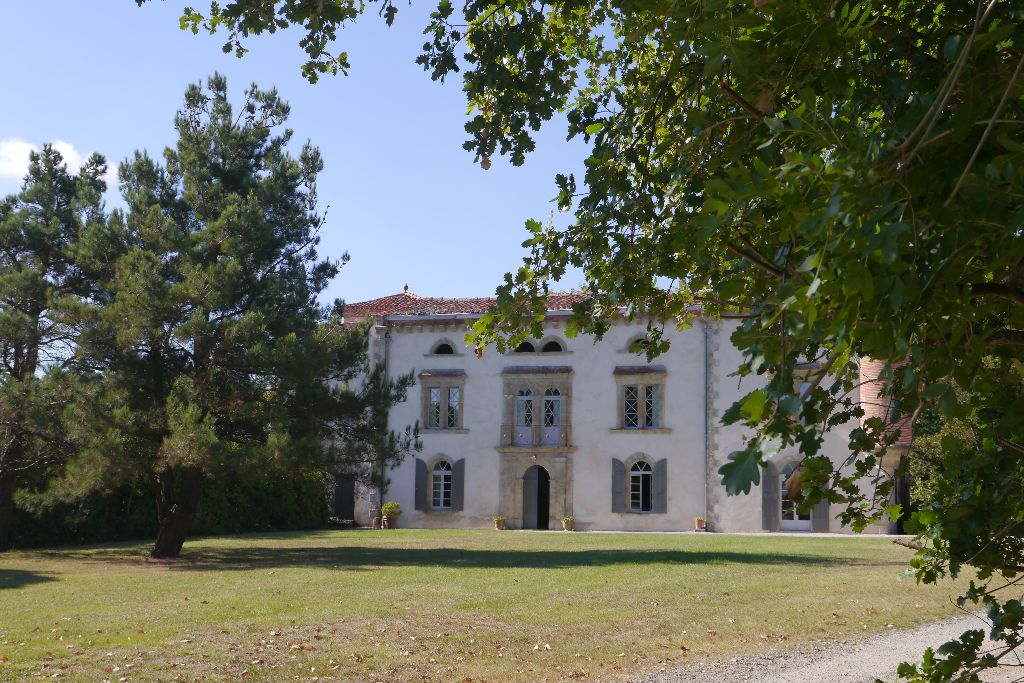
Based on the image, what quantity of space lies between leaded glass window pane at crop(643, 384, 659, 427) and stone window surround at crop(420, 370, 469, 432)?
18.1ft

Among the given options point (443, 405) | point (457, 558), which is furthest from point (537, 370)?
point (457, 558)

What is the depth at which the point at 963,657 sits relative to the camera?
142 inches

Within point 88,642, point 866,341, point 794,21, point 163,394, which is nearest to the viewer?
point 866,341

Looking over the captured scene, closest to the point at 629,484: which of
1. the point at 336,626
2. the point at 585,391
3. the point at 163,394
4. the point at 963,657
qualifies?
the point at 585,391

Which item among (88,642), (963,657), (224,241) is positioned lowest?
(88,642)

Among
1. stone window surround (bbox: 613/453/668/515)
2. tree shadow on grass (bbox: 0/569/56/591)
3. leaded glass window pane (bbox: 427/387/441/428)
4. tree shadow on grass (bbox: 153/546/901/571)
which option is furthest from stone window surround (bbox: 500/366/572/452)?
tree shadow on grass (bbox: 0/569/56/591)

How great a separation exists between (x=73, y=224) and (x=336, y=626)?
15214 mm

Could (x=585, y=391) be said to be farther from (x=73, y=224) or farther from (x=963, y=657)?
(x=963, y=657)

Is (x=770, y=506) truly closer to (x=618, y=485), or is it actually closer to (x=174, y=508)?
(x=618, y=485)

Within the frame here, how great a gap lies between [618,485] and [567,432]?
7.24ft

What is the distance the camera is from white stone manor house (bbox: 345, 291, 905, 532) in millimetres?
29500

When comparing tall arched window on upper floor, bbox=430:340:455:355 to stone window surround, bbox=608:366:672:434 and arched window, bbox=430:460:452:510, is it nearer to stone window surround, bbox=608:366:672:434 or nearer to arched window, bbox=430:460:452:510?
arched window, bbox=430:460:452:510

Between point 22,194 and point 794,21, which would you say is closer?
point 794,21

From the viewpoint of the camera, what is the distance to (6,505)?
20.6 meters
